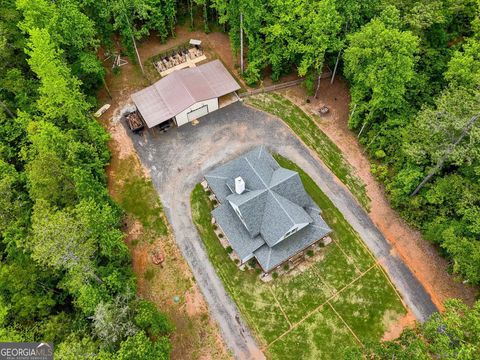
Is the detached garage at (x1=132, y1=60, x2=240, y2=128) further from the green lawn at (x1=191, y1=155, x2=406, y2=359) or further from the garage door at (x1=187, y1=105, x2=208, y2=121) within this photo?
the green lawn at (x1=191, y1=155, x2=406, y2=359)

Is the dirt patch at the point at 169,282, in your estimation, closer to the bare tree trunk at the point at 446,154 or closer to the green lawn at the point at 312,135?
the green lawn at the point at 312,135

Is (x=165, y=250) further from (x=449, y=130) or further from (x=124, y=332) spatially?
(x=449, y=130)

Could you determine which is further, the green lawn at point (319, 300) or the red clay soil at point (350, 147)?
the red clay soil at point (350, 147)

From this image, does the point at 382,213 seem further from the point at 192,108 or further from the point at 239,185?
the point at 192,108

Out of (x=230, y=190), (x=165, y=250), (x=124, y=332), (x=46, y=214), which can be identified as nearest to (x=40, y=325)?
(x=124, y=332)

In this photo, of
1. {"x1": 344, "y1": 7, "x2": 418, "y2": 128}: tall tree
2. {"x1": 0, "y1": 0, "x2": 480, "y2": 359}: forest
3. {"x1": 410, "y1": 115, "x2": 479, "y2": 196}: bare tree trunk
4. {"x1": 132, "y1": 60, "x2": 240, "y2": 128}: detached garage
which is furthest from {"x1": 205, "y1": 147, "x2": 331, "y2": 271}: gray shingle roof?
{"x1": 344, "y1": 7, "x2": 418, "y2": 128}: tall tree

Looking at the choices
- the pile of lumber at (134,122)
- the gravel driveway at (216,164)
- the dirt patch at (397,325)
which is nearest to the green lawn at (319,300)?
the dirt patch at (397,325)

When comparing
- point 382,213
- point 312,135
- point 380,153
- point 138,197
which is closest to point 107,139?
point 138,197
